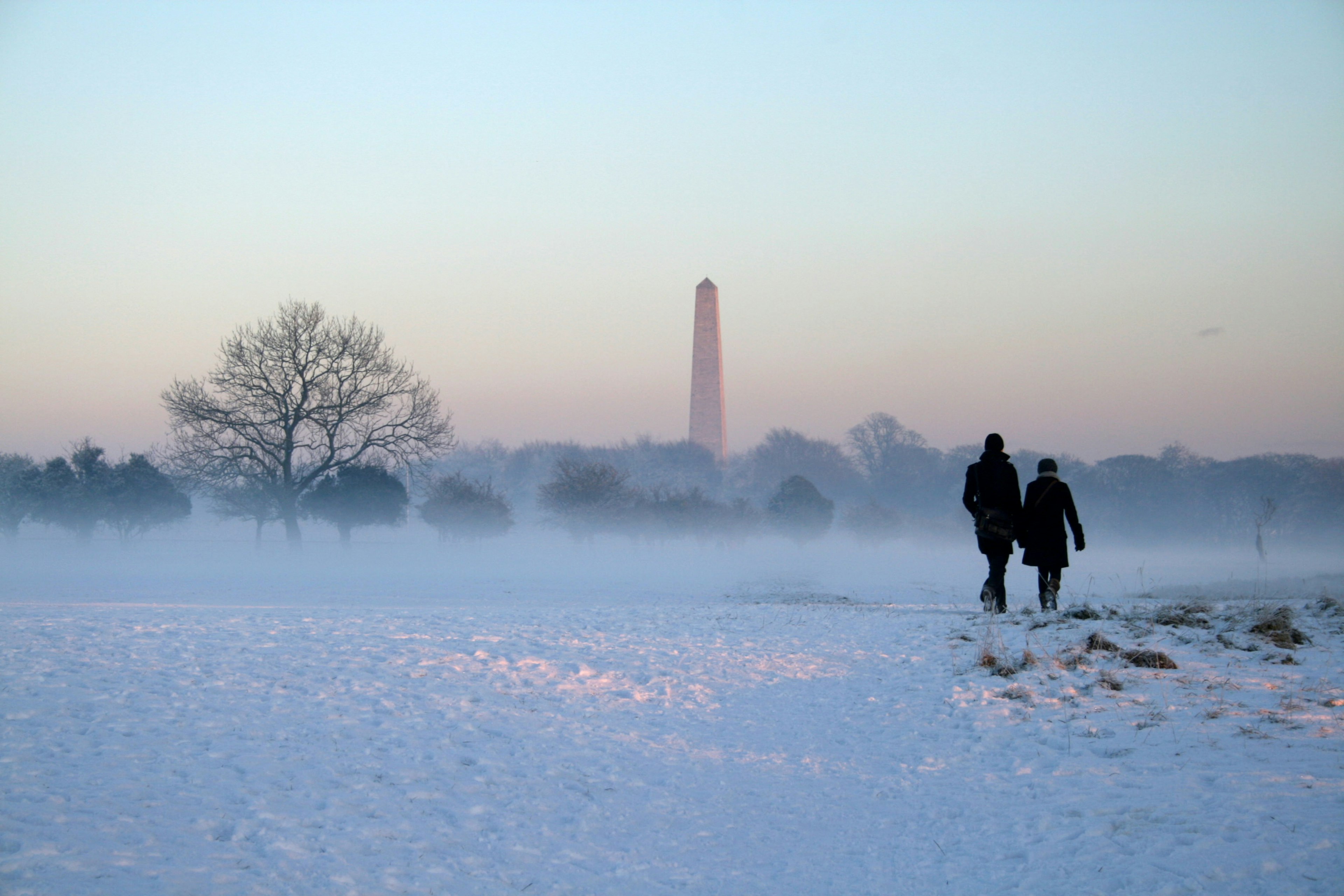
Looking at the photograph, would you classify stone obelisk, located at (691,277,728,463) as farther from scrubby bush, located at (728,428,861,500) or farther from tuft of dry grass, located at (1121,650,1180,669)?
tuft of dry grass, located at (1121,650,1180,669)

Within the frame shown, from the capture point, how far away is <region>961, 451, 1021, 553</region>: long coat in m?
10.7

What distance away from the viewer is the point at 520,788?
5.68 metres

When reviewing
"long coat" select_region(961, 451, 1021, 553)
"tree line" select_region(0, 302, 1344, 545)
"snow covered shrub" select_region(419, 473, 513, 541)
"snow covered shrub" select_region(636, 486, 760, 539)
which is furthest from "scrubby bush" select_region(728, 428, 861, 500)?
"long coat" select_region(961, 451, 1021, 553)

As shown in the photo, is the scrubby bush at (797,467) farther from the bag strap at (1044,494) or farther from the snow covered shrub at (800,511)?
the bag strap at (1044,494)

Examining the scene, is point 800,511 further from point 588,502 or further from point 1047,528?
point 1047,528

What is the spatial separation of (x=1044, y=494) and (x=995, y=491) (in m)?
0.61

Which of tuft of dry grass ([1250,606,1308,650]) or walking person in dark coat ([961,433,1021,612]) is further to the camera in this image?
walking person in dark coat ([961,433,1021,612])

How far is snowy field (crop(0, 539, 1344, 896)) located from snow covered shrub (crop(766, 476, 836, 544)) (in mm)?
44620

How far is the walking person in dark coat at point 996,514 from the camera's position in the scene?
35.2 feet

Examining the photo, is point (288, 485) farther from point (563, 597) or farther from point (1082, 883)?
point (1082, 883)

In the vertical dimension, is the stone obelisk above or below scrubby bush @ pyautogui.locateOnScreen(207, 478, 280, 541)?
above

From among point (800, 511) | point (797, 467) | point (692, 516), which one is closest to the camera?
point (692, 516)

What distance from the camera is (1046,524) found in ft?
34.4

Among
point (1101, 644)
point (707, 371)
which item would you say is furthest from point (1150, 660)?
point (707, 371)
